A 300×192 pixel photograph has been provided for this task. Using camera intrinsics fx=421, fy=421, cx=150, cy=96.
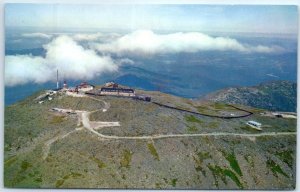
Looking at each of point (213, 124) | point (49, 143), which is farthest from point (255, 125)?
point (49, 143)

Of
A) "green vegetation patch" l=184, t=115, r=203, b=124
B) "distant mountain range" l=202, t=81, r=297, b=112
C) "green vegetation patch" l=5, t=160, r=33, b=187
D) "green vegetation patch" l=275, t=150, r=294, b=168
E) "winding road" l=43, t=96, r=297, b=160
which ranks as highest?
"distant mountain range" l=202, t=81, r=297, b=112

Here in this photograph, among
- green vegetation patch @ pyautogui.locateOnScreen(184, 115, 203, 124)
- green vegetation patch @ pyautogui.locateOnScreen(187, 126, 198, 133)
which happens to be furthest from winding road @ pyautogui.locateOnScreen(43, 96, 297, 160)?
green vegetation patch @ pyautogui.locateOnScreen(184, 115, 203, 124)

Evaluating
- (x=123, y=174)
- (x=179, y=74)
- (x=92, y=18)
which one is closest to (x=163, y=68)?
(x=179, y=74)

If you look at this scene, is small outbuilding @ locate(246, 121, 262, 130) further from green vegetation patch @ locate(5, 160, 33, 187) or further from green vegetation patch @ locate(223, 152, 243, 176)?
green vegetation patch @ locate(5, 160, 33, 187)

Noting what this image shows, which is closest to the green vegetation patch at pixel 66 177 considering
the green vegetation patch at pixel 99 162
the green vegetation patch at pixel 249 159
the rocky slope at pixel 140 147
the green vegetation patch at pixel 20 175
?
the rocky slope at pixel 140 147

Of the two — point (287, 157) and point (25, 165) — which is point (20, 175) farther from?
point (287, 157)

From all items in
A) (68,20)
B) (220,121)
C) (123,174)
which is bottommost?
(123,174)

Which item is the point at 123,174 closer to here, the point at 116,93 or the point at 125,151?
the point at 125,151

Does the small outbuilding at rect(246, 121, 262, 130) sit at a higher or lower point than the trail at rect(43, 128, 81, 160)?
higher
